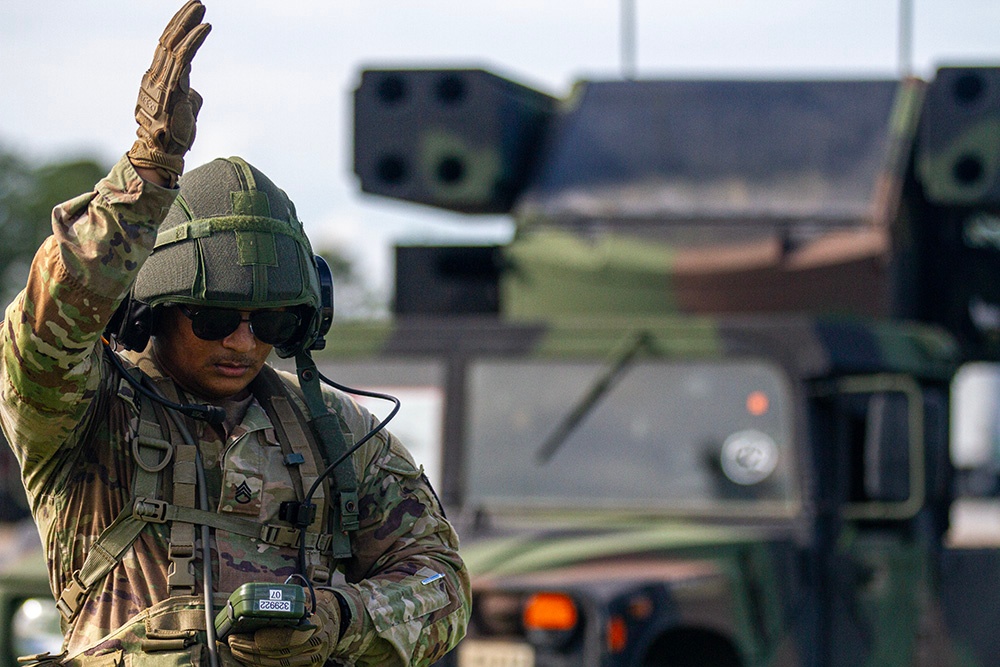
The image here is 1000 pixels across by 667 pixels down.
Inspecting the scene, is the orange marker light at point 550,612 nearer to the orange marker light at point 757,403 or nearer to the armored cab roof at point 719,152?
the orange marker light at point 757,403

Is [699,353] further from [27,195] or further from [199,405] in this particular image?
[27,195]

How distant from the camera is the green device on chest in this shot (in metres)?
2.37

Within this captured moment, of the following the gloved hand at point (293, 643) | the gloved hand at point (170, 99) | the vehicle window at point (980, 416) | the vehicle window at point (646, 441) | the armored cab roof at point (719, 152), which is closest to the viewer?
the gloved hand at point (170, 99)

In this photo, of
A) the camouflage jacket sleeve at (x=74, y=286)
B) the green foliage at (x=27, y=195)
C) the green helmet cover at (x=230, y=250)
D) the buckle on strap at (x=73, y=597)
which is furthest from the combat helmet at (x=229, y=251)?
the green foliage at (x=27, y=195)

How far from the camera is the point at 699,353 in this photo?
5566 mm

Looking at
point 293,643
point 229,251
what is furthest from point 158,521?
point 229,251

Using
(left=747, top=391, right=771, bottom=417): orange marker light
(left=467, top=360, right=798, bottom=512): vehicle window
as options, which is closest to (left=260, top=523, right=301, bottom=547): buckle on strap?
(left=467, top=360, right=798, bottom=512): vehicle window

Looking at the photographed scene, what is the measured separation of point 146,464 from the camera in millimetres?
2514

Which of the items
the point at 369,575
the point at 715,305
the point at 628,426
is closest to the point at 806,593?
the point at 628,426

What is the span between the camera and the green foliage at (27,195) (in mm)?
40906

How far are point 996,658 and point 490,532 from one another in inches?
69.2

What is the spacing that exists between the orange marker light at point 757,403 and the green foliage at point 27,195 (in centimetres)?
3612

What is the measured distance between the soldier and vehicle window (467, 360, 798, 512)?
272cm

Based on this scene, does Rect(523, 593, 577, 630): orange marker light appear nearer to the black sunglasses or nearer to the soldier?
the soldier
